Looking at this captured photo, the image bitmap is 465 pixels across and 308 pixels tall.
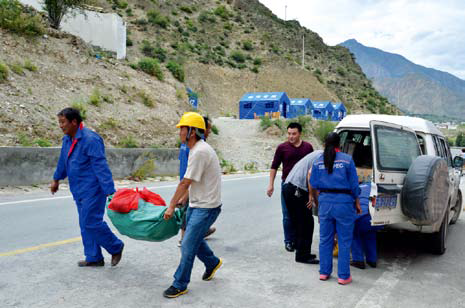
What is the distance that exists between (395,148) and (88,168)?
12.9ft

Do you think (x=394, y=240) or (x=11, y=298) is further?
(x=394, y=240)

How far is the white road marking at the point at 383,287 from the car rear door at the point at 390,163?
64cm

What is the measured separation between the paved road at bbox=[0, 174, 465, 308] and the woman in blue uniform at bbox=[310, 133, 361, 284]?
0.93ft

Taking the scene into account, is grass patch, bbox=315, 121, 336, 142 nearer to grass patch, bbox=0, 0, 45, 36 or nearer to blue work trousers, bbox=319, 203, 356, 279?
grass patch, bbox=0, 0, 45, 36

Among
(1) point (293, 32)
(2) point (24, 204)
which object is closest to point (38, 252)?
(2) point (24, 204)

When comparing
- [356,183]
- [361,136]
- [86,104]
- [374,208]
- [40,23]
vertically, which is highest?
[40,23]

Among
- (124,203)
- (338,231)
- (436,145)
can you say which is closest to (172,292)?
(124,203)

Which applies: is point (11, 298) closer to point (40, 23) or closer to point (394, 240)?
point (394, 240)

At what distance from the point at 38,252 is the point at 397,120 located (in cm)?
549

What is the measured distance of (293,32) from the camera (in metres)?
92.6

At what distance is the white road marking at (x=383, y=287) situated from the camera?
446 cm

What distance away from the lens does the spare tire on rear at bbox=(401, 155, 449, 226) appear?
5.47m

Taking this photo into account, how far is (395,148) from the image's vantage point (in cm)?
596

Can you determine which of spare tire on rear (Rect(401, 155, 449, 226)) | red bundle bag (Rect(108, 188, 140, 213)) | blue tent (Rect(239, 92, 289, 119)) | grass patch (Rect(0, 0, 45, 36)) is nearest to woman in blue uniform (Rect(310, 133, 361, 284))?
spare tire on rear (Rect(401, 155, 449, 226))
